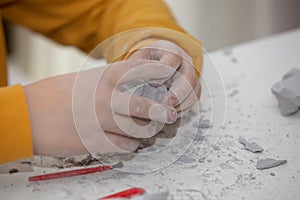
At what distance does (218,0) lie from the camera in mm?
1317

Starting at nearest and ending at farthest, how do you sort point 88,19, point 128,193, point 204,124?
point 128,193 → point 204,124 → point 88,19

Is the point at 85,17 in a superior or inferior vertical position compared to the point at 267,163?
superior

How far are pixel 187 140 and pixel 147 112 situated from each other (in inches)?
2.9

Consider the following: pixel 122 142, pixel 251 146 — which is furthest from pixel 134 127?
pixel 251 146

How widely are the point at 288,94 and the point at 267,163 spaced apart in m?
0.12

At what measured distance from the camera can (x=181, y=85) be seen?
42 centimetres

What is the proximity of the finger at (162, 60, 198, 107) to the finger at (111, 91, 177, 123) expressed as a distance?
0.03 feet

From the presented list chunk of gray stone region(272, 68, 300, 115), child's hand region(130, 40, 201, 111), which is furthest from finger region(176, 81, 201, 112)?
chunk of gray stone region(272, 68, 300, 115)

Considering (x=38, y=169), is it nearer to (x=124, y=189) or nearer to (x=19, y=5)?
(x=124, y=189)

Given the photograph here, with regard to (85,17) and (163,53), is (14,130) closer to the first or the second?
(163,53)

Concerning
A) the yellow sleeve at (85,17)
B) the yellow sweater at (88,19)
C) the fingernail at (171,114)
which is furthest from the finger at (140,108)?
the yellow sleeve at (85,17)

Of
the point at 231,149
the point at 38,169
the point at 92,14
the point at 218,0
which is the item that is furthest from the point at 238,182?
the point at 218,0

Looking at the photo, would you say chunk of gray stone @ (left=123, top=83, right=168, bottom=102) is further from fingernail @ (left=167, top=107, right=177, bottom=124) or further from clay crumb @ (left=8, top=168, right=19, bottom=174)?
clay crumb @ (left=8, top=168, right=19, bottom=174)

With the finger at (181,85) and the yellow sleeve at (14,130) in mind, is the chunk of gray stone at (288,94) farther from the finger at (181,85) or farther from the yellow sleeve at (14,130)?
the yellow sleeve at (14,130)
